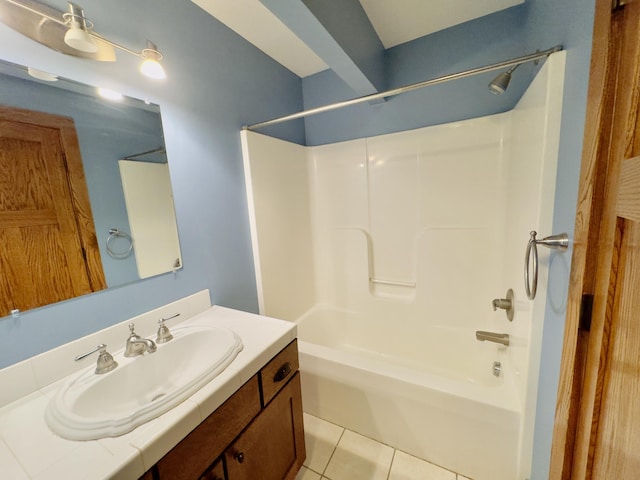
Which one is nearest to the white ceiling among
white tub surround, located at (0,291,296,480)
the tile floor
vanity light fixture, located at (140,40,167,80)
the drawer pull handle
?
vanity light fixture, located at (140,40,167,80)

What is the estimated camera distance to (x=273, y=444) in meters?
1.01

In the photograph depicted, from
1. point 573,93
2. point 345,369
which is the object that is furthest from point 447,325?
point 573,93

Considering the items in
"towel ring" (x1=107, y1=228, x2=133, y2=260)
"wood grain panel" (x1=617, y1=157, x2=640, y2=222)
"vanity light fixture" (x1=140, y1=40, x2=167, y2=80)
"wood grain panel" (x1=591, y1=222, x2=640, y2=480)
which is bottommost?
"wood grain panel" (x1=591, y1=222, x2=640, y2=480)

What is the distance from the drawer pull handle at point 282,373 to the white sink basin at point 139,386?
0.20 metres

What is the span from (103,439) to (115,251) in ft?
2.23

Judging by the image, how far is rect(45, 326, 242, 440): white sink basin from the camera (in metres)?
0.64

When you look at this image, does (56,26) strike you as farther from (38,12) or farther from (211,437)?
(211,437)

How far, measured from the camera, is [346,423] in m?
1.50

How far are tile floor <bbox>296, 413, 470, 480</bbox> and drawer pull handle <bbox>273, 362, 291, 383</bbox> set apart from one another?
0.69 meters

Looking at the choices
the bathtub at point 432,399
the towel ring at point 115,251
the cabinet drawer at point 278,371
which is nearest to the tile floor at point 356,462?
the bathtub at point 432,399

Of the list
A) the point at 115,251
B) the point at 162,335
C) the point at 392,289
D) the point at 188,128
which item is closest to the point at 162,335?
the point at 162,335

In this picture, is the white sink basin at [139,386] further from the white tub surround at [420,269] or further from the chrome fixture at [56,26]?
the chrome fixture at [56,26]

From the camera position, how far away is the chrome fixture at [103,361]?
855 millimetres

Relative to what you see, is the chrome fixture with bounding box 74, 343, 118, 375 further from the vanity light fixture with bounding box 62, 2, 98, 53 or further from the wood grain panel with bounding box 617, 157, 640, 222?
the wood grain panel with bounding box 617, 157, 640, 222
